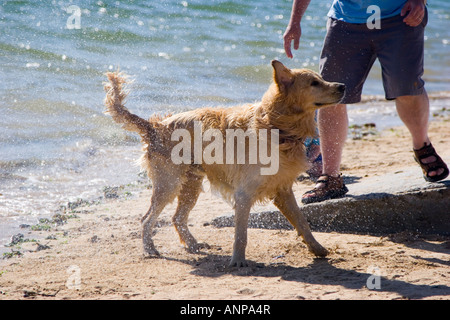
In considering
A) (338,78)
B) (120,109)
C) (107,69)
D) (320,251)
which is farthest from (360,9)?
(107,69)

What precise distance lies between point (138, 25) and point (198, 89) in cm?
502

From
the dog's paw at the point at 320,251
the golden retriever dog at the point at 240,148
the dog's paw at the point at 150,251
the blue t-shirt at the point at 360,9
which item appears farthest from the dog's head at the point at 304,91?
the dog's paw at the point at 150,251

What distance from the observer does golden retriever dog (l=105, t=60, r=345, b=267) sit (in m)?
4.59

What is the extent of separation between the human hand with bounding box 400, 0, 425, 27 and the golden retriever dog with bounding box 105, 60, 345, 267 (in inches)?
39.9

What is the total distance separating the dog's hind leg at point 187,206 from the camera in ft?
17.1

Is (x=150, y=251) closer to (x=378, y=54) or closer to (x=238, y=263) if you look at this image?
(x=238, y=263)

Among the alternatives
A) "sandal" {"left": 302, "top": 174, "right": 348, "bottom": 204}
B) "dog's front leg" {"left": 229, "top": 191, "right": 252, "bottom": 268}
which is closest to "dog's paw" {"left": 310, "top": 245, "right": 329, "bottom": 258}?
"dog's front leg" {"left": 229, "top": 191, "right": 252, "bottom": 268}

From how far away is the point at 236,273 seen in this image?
14.5ft

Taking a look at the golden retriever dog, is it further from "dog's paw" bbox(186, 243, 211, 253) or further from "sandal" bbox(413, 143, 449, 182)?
"sandal" bbox(413, 143, 449, 182)

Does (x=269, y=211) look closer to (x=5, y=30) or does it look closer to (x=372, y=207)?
(x=372, y=207)

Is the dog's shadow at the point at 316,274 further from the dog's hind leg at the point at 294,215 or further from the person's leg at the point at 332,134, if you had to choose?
the person's leg at the point at 332,134

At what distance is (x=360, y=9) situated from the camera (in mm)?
5199

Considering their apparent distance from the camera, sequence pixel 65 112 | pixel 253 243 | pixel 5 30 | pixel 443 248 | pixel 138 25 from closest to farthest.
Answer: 1. pixel 443 248
2. pixel 253 243
3. pixel 65 112
4. pixel 5 30
5. pixel 138 25
